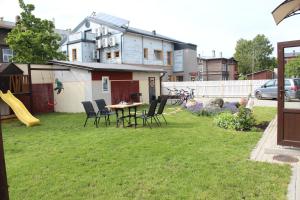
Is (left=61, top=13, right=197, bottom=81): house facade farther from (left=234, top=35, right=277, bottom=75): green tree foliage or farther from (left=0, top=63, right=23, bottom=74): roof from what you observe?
(left=234, top=35, right=277, bottom=75): green tree foliage

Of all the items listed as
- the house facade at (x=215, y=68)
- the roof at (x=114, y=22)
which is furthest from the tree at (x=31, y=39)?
the house facade at (x=215, y=68)

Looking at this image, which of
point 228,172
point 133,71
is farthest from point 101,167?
point 133,71

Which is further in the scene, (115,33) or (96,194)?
(115,33)

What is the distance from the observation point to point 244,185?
414 cm

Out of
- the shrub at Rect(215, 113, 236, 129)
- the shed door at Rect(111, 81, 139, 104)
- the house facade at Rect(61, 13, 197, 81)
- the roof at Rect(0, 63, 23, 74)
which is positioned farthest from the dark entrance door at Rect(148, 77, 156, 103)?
the shrub at Rect(215, 113, 236, 129)

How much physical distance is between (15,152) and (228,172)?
16.9ft

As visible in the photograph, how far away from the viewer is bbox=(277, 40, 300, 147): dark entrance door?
5.70m

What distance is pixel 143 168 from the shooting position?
513 centimetres

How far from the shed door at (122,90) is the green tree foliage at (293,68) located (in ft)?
41.2

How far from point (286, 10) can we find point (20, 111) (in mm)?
11133

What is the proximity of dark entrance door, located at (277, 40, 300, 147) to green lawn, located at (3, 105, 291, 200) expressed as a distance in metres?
0.87

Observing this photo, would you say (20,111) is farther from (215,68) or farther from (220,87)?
(215,68)

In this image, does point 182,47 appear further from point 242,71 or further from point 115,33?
point 242,71

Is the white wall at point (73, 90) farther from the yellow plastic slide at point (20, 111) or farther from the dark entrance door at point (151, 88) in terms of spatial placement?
the dark entrance door at point (151, 88)
